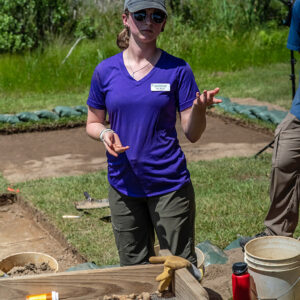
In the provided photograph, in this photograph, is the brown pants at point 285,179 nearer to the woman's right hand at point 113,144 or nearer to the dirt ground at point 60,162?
the dirt ground at point 60,162

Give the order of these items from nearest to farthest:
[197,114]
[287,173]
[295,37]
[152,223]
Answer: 1. [197,114]
2. [152,223]
3. [287,173]
4. [295,37]

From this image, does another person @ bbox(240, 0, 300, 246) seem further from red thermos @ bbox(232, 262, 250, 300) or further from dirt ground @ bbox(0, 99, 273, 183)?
dirt ground @ bbox(0, 99, 273, 183)

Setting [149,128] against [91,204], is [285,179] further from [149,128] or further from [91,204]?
[91,204]

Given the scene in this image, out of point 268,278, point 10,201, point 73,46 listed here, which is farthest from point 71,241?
point 73,46

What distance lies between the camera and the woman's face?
3152 mm

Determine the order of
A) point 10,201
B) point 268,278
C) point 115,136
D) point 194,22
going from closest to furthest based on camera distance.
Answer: point 115,136
point 268,278
point 10,201
point 194,22

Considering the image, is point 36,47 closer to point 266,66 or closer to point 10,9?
point 10,9

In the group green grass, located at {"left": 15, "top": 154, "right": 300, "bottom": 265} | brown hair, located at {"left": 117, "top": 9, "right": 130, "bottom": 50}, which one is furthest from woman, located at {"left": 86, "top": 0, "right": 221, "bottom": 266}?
green grass, located at {"left": 15, "top": 154, "right": 300, "bottom": 265}

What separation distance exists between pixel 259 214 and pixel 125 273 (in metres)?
3.33

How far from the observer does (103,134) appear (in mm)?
3184

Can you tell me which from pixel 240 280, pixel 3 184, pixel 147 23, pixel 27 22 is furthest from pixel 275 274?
pixel 27 22

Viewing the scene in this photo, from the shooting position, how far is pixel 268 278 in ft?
11.6

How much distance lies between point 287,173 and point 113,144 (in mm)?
1970

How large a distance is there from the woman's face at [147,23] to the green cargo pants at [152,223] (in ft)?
2.72
